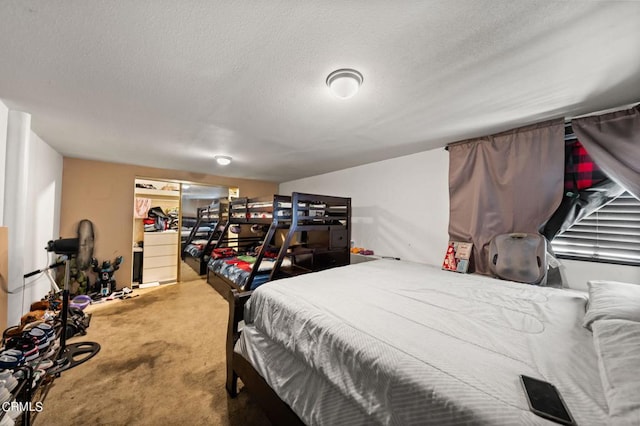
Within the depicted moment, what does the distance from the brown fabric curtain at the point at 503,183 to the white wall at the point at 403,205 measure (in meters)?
0.19

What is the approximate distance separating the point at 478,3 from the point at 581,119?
1729mm

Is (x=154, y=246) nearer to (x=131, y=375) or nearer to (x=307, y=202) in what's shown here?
(x=131, y=375)

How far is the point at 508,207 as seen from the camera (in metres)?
2.13

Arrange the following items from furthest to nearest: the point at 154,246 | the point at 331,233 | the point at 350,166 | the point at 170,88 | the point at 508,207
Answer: the point at 154,246 → the point at 350,166 → the point at 331,233 → the point at 508,207 → the point at 170,88

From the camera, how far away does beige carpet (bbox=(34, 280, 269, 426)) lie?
1362 mm

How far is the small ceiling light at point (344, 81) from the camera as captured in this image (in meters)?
1.31

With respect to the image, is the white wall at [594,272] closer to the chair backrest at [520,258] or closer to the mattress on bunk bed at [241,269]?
the chair backrest at [520,258]

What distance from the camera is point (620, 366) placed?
695 mm

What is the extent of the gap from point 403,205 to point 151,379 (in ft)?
10.4

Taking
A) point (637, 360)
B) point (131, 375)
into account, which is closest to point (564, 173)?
point (637, 360)

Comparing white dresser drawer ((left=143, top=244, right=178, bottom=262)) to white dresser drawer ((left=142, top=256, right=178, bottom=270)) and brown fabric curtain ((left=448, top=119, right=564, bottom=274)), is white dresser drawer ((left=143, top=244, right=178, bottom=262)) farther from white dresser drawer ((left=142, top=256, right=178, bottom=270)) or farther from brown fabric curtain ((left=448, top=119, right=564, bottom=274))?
brown fabric curtain ((left=448, top=119, right=564, bottom=274))

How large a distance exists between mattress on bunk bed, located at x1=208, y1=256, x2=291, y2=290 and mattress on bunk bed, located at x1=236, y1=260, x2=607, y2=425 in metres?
1.36

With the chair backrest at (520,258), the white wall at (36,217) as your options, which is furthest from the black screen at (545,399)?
the white wall at (36,217)

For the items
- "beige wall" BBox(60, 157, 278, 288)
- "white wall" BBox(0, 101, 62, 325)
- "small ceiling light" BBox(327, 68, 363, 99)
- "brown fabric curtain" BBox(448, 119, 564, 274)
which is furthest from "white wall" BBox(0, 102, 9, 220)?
"brown fabric curtain" BBox(448, 119, 564, 274)
